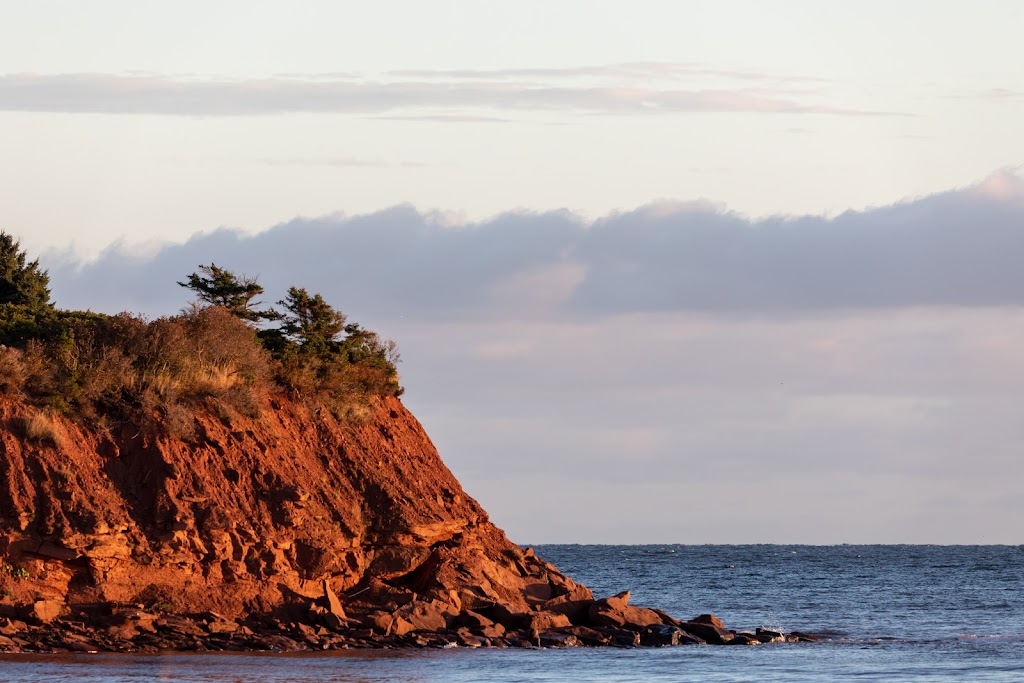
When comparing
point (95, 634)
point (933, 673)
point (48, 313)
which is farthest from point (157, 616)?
point (933, 673)

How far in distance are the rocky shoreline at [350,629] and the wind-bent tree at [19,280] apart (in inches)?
519

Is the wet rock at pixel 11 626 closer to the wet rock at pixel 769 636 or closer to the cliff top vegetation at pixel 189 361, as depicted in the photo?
the cliff top vegetation at pixel 189 361

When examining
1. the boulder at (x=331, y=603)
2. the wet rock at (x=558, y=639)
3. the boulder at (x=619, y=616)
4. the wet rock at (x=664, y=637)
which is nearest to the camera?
the boulder at (x=331, y=603)

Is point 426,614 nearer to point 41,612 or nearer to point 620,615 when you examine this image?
point 620,615

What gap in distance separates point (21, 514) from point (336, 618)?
7.67 m

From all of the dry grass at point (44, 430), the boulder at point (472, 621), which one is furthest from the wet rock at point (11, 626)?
the boulder at point (472, 621)

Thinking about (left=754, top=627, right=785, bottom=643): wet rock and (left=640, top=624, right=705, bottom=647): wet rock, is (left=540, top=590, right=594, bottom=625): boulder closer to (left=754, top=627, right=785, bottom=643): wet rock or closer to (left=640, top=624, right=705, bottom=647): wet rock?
(left=640, top=624, right=705, bottom=647): wet rock

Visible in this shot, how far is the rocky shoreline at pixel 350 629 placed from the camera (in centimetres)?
3262

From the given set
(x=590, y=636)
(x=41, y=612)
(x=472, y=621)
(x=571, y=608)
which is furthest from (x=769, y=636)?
(x=41, y=612)

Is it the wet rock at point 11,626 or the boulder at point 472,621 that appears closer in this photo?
the wet rock at point 11,626

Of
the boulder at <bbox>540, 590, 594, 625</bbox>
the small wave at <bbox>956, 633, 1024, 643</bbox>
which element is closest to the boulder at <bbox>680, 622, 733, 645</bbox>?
the boulder at <bbox>540, 590, 594, 625</bbox>

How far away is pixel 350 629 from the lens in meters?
35.3

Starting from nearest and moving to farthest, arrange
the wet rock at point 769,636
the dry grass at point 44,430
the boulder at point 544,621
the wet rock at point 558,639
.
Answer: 1. the dry grass at point 44,430
2. the wet rock at point 558,639
3. the boulder at point 544,621
4. the wet rock at point 769,636

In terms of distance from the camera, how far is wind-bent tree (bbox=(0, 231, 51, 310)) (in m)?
43.9
